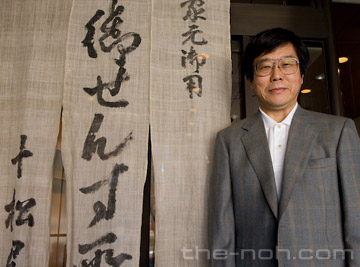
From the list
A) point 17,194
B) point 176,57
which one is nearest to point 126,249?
point 17,194

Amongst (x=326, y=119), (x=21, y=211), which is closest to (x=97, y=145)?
(x=21, y=211)

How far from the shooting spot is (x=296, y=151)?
61.1 inches

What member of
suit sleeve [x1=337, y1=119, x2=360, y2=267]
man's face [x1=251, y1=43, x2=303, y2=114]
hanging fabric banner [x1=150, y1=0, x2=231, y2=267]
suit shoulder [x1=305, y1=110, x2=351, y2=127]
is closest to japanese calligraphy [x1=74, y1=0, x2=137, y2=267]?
hanging fabric banner [x1=150, y1=0, x2=231, y2=267]

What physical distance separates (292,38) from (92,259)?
186 cm

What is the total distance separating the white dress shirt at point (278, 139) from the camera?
161 cm

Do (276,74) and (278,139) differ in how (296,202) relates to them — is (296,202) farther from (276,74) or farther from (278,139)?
(276,74)

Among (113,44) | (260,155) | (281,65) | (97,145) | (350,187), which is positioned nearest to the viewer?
(350,187)

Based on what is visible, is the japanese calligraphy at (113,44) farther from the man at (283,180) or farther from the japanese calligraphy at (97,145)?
the man at (283,180)

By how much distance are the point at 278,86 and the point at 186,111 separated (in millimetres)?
701

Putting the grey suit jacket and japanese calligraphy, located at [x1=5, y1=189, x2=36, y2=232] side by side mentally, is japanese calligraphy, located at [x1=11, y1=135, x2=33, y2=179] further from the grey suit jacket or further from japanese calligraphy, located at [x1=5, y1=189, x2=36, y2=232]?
the grey suit jacket

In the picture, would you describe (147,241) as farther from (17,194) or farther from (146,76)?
(146,76)

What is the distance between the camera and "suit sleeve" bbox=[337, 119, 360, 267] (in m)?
1.39

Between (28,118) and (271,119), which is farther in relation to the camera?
(28,118)

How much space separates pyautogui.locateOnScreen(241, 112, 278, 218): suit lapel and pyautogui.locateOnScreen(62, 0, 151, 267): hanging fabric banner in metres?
0.74
